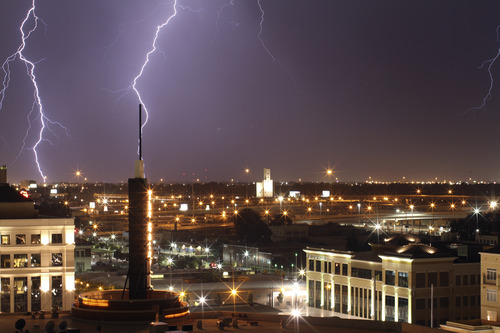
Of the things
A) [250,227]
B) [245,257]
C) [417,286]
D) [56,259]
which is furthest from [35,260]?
[250,227]

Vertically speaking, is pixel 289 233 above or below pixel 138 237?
below

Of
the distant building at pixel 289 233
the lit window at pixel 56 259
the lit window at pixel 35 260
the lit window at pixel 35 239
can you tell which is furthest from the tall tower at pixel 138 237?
the distant building at pixel 289 233

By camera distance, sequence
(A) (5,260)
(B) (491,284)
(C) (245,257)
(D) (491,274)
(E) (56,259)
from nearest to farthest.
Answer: (B) (491,284), (D) (491,274), (A) (5,260), (E) (56,259), (C) (245,257)

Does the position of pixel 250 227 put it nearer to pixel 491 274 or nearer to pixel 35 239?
pixel 35 239

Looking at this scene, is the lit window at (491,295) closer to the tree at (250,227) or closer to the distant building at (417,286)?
the distant building at (417,286)

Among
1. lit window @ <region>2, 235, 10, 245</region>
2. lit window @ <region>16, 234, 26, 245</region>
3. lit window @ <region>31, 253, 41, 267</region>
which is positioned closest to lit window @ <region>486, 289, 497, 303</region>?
lit window @ <region>31, 253, 41, 267</region>

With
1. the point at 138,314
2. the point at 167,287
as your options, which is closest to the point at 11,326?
the point at 138,314
